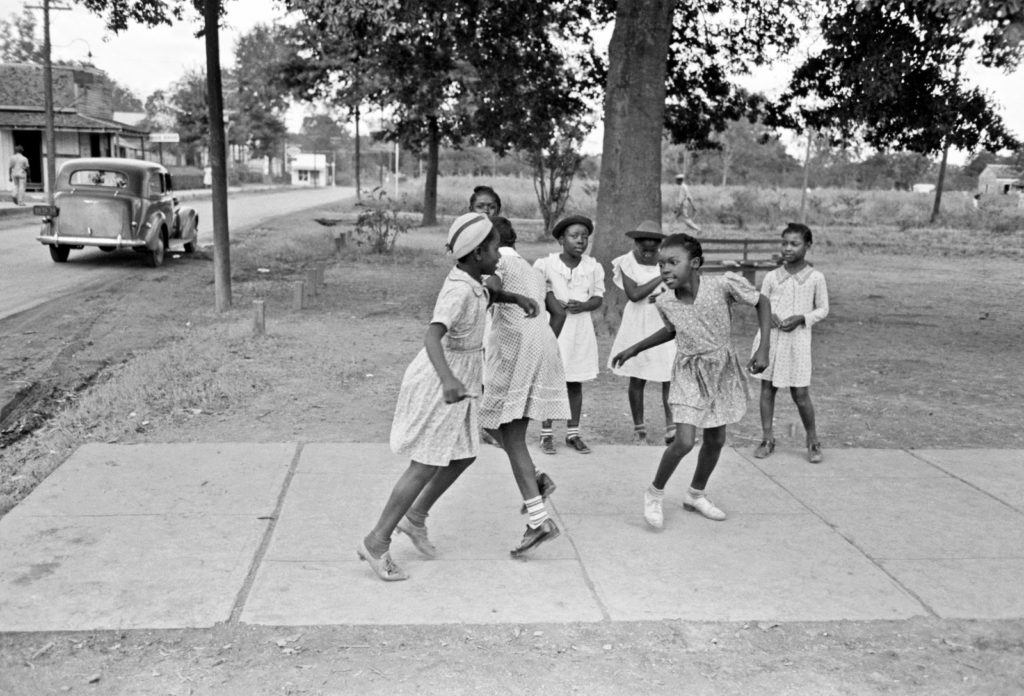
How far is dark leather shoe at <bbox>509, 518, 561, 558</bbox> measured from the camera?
4.42m

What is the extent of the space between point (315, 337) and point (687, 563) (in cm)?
638

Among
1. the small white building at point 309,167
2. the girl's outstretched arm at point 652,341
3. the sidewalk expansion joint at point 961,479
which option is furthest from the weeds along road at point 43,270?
the small white building at point 309,167

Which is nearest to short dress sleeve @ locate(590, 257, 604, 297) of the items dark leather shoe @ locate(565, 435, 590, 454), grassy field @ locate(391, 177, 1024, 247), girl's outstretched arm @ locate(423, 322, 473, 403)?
dark leather shoe @ locate(565, 435, 590, 454)

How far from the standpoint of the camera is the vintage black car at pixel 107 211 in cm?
1596

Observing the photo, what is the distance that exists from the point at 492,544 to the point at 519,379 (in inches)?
31.7

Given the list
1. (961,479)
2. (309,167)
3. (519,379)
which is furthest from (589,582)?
(309,167)

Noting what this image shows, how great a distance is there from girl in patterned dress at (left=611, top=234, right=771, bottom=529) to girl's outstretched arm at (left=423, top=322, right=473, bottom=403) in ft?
4.53

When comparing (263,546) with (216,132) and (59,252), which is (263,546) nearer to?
(216,132)

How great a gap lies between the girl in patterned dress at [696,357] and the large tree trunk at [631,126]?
19.1ft

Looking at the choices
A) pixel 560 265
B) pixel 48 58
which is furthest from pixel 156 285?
pixel 48 58

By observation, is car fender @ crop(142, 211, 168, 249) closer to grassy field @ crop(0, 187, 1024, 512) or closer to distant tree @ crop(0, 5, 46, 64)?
grassy field @ crop(0, 187, 1024, 512)

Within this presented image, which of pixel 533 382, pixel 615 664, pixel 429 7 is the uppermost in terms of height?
pixel 429 7

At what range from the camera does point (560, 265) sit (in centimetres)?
611

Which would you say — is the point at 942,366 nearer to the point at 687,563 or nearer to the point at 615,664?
the point at 687,563
